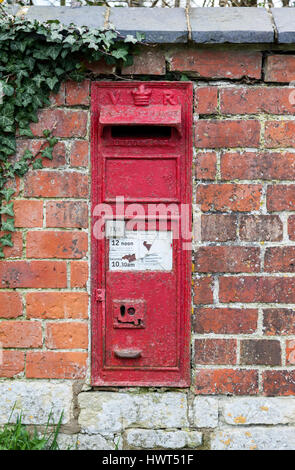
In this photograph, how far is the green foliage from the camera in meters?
1.75

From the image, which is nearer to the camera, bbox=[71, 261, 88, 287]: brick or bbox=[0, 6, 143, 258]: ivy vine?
bbox=[0, 6, 143, 258]: ivy vine

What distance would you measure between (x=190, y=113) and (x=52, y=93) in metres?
0.56

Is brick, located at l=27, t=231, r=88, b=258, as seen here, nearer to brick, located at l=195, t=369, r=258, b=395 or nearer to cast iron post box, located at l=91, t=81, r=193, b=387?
cast iron post box, located at l=91, t=81, r=193, b=387

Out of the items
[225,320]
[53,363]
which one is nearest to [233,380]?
[225,320]

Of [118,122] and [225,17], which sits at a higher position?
[225,17]

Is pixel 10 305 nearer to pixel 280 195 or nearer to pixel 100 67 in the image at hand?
pixel 100 67

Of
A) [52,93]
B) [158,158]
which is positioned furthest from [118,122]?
[52,93]

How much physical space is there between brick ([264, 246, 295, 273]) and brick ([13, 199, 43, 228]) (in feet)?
3.05

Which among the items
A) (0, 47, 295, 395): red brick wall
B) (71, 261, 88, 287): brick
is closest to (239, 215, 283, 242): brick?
(0, 47, 295, 395): red brick wall

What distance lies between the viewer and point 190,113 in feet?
5.77

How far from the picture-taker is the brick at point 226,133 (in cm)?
176

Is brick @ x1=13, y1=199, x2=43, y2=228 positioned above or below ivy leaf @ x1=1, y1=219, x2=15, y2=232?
above

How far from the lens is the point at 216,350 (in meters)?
1.80

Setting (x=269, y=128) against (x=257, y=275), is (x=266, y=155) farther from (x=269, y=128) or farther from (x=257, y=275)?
(x=257, y=275)
